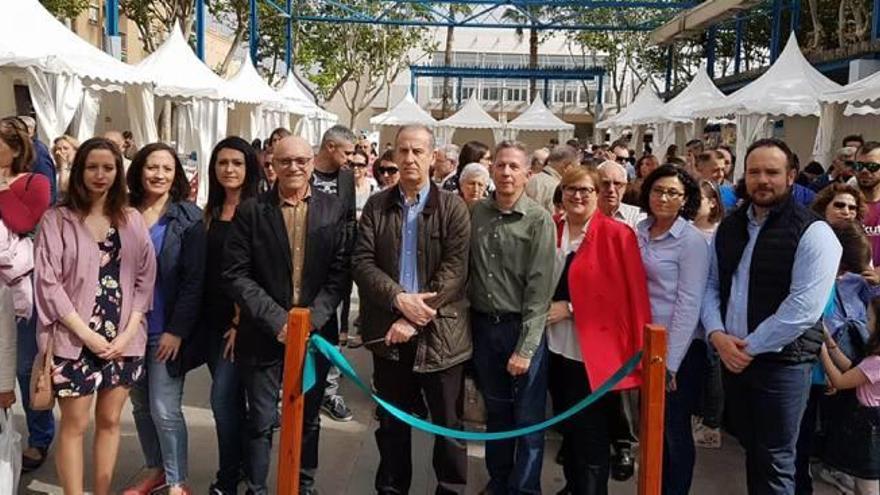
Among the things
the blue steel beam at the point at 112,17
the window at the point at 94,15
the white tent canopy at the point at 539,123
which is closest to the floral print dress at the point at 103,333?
the blue steel beam at the point at 112,17

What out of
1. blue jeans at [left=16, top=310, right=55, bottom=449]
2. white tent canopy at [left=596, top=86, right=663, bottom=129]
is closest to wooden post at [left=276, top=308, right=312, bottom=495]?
blue jeans at [left=16, top=310, right=55, bottom=449]

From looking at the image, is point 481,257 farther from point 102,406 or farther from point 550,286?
point 102,406

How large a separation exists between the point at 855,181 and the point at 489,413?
331 centimetres

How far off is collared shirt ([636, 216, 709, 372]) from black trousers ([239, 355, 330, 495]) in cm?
156

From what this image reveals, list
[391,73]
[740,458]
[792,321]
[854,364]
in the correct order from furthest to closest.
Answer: [391,73], [740,458], [854,364], [792,321]

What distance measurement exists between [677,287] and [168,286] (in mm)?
2270

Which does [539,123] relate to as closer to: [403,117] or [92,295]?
[403,117]

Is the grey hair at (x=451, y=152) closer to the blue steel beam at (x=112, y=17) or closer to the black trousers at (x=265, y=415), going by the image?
the black trousers at (x=265, y=415)

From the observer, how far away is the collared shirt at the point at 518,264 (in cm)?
340

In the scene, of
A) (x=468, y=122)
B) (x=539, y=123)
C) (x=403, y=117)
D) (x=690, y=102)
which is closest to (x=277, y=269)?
(x=690, y=102)

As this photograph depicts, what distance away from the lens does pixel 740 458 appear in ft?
15.7

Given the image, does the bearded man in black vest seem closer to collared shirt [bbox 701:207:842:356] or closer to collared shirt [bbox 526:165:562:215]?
collared shirt [bbox 701:207:842:356]

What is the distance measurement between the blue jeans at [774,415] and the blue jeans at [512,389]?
0.88 metres

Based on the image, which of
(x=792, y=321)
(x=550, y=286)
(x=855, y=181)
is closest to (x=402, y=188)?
(x=550, y=286)
